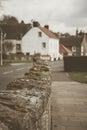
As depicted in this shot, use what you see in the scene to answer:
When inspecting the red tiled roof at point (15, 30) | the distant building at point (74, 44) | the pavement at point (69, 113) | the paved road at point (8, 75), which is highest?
the red tiled roof at point (15, 30)

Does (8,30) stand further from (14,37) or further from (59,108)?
(59,108)

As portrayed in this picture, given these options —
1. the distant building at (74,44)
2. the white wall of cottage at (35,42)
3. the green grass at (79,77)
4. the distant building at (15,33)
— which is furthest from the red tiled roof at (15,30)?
the green grass at (79,77)

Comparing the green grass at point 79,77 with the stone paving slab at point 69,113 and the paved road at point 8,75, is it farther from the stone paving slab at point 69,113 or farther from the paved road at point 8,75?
the stone paving slab at point 69,113

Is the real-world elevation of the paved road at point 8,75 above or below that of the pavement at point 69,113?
below

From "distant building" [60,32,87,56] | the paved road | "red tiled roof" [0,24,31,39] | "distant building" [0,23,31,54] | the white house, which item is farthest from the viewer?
"distant building" [60,32,87,56]

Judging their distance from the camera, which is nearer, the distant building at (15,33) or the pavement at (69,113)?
the pavement at (69,113)

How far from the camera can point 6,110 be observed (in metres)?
3.19

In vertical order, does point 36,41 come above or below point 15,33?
below

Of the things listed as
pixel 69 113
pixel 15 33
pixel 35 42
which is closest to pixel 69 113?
pixel 69 113

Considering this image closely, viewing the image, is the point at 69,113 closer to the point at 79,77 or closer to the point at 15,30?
the point at 79,77

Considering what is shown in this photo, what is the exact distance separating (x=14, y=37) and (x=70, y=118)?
283ft

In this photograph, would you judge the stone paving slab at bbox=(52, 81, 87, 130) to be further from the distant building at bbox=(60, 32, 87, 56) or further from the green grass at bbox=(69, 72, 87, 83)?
the distant building at bbox=(60, 32, 87, 56)

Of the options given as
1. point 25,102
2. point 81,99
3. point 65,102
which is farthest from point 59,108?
point 25,102

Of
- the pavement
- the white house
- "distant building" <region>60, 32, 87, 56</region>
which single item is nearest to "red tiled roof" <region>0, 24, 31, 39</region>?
the white house
